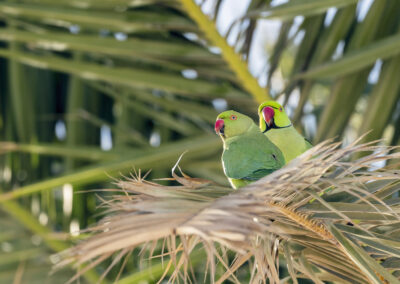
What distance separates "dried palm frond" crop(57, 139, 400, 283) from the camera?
467 millimetres

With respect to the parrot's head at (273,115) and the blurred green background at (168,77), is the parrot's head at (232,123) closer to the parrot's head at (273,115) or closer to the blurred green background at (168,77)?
the parrot's head at (273,115)

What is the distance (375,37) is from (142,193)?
933mm

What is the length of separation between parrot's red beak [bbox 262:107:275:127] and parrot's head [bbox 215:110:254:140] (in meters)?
0.02

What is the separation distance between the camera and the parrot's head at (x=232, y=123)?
26.8 inches

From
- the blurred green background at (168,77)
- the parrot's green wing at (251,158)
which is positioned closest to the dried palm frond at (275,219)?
the parrot's green wing at (251,158)

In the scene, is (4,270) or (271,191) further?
(4,270)

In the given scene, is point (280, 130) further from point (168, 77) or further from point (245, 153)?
point (168, 77)

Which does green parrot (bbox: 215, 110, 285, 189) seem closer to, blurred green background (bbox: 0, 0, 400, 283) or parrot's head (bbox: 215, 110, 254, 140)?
parrot's head (bbox: 215, 110, 254, 140)

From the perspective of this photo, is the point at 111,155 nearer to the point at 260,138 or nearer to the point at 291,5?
the point at 291,5

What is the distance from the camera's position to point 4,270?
1.77 metres

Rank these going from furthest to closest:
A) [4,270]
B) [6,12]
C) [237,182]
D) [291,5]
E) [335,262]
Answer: [4,270] → [6,12] → [291,5] → [335,262] → [237,182]

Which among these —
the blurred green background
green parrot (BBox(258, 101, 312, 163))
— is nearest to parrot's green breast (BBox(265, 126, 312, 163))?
green parrot (BBox(258, 101, 312, 163))

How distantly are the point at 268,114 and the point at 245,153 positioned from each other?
0.06 m

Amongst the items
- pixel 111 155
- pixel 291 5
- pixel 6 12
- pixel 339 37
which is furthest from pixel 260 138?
pixel 6 12
